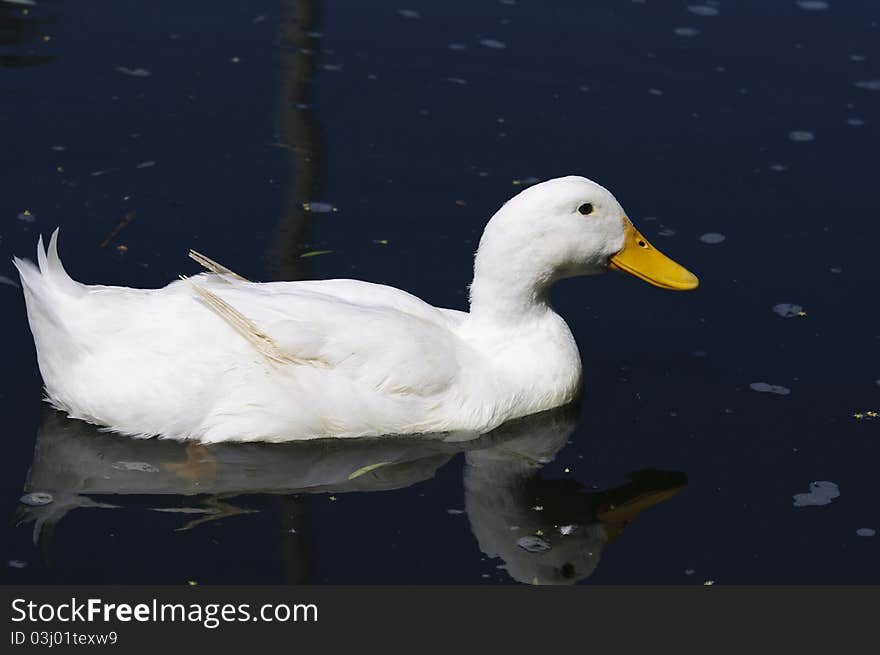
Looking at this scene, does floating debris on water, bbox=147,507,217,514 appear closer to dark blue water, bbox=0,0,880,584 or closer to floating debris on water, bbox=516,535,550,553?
dark blue water, bbox=0,0,880,584

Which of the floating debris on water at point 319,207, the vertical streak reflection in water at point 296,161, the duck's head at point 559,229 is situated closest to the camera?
the vertical streak reflection in water at point 296,161

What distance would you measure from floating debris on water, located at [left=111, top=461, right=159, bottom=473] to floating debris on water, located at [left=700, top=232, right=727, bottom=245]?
411 centimetres

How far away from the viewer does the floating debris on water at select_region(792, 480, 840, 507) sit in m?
6.81

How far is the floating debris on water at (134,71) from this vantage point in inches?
418

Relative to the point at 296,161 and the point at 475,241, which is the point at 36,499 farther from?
the point at 296,161

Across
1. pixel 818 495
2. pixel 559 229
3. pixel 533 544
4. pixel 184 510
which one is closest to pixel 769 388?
pixel 818 495

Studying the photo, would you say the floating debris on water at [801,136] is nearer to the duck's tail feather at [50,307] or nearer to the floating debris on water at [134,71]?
the floating debris on water at [134,71]

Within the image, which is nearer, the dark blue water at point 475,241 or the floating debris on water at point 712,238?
the dark blue water at point 475,241

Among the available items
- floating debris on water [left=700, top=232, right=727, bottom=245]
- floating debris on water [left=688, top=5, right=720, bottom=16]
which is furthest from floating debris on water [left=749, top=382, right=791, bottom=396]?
floating debris on water [left=688, top=5, right=720, bottom=16]

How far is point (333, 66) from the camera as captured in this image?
1101 cm

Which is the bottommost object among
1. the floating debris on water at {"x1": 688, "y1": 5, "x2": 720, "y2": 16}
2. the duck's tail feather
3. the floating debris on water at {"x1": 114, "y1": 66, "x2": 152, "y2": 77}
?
the floating debris on water at {"x1": 114, "y1": 66, "x2": 152, "y2": 77}

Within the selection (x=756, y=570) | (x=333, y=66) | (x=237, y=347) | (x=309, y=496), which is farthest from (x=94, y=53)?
(x=756, y=570)

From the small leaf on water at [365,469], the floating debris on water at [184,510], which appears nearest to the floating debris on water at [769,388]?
the small leaf on water at [365,469]

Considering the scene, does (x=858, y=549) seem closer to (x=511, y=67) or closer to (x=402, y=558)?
(x=402, y=558)
